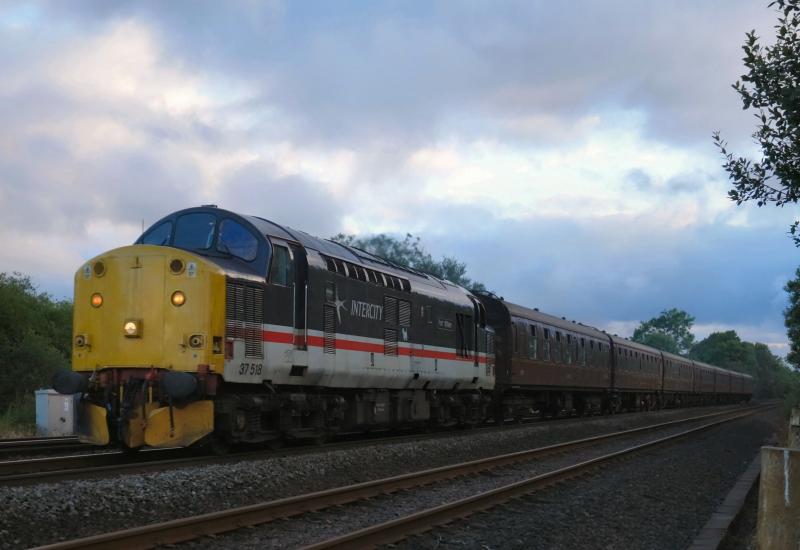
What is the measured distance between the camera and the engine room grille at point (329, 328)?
14.3 metres

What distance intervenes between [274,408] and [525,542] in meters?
5.90

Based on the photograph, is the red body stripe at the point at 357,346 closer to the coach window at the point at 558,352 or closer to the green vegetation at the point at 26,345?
the coach window at the point at 558,352

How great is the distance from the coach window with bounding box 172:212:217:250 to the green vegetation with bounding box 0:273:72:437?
38.6ft

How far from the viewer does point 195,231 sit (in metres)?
13.3

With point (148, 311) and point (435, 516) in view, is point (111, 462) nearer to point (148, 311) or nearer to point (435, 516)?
point (148, 311)

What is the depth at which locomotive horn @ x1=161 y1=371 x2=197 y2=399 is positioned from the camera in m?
10.9

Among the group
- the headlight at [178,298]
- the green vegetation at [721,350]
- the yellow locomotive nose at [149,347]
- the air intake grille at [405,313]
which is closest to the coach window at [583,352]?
the air intake grille at [405,313]

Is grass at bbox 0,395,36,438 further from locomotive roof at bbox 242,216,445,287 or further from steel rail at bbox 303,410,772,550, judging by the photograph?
steel rail at bbox 303,410,772,550

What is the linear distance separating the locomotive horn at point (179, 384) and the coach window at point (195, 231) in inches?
107

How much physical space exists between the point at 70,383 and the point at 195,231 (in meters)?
3.14

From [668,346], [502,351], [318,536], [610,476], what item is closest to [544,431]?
[502,351]

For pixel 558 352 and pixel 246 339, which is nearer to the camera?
pixel 246 339

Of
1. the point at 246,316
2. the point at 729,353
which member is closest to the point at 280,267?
the point at 246,316

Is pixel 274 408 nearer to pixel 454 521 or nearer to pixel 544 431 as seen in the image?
pixel 454 521
